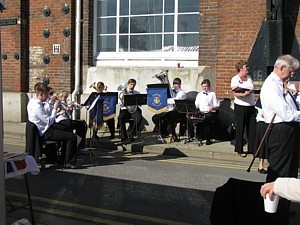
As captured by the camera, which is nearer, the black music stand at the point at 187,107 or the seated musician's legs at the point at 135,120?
the black music stand at the point at 187,107

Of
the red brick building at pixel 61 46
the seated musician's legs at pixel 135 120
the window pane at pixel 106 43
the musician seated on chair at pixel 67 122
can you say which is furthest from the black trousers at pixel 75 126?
the window pane at pixel 106 43

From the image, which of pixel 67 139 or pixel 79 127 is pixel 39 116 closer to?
pixel 67 139

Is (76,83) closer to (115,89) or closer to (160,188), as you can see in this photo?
(115,89)

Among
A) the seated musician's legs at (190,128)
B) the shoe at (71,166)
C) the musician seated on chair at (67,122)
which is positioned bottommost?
the shoe at (71,166)

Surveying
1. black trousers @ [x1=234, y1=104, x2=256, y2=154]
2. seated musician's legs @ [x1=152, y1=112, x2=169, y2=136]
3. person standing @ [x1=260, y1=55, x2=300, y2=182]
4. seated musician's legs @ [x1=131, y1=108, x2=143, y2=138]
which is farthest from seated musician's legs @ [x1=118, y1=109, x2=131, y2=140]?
person standing @ [x1=260, y1=55, x2=300, y2=182]

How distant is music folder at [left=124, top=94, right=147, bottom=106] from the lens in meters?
10.1

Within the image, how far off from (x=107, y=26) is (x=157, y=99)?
4372 mm

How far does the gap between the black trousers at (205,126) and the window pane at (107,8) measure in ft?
16.6

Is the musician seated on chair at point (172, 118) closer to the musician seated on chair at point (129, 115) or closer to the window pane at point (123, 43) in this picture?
the musician seated on chair at point (129, 115)

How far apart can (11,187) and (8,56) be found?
8.60m

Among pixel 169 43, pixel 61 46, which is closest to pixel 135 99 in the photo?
pixel 169 43

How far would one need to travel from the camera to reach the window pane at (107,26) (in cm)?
1302

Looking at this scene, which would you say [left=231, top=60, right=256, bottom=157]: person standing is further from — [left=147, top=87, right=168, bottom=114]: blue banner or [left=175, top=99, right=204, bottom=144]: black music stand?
[left=147, top=87, right=168, bottom=114]: blue banner

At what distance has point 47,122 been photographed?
7.39 meters
